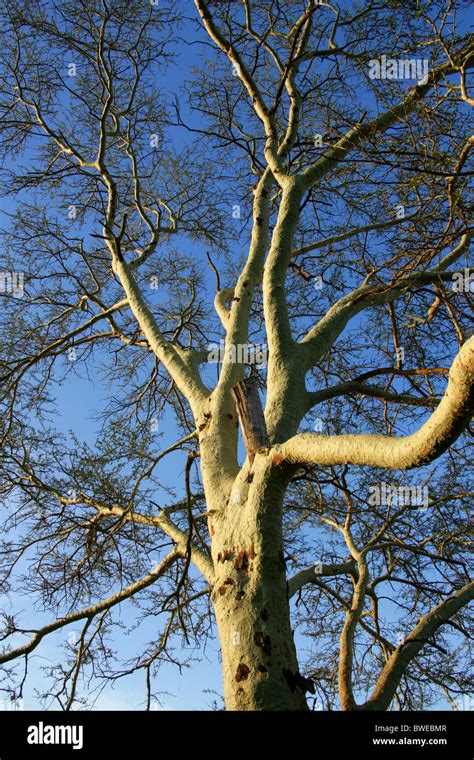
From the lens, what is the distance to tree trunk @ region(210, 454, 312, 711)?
2768 millimetres

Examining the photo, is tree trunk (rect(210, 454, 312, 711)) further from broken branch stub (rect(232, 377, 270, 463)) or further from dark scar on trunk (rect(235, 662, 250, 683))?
broken branch stub (rect(232, 377, 270, 463))

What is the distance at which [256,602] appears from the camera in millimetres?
2971

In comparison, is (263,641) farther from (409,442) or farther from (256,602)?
(409,442)

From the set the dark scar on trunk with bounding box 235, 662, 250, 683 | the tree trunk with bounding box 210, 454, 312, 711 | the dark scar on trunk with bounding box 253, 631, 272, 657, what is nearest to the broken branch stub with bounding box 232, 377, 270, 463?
the tree trunk with bounding box 210, 454, 312, 711

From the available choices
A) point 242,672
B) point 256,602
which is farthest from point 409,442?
point 242,672

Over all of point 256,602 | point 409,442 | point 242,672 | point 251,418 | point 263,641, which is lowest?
point 242,672

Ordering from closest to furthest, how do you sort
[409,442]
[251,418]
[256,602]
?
1. [409,442]
2. [256,602]
3. [251,418]

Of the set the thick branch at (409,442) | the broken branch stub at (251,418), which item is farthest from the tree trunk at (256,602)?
the thick branch at (409,442)

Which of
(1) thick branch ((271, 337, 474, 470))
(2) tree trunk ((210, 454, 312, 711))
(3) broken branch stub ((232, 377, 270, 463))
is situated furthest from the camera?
(3) broken branch stub ((232, 377, 270, 463))

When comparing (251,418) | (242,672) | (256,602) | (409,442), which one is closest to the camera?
(409,442)

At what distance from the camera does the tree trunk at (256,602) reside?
277 cm

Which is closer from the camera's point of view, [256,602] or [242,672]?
[242,672]

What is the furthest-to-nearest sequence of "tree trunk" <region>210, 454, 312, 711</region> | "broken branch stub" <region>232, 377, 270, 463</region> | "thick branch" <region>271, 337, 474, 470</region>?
"broken branch stub" <region>232, 377, 270, 463</region>, "tree trunk" <region>210, 454, 312, 711</region>, "thick branch" <region>271, 337, 474, 470</region>
